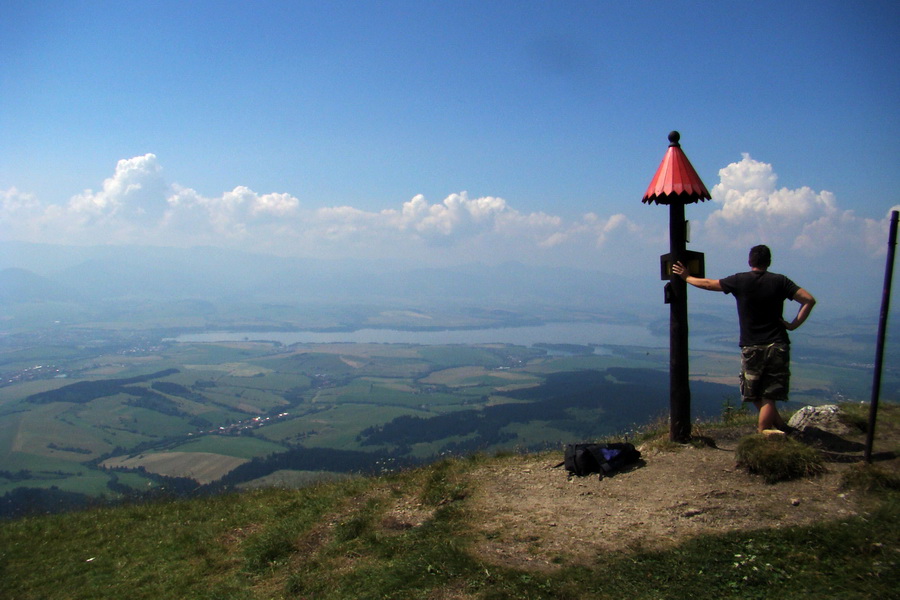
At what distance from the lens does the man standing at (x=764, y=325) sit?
6.88 m

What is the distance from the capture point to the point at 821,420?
7996mm

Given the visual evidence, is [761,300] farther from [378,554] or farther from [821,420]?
[378,554]

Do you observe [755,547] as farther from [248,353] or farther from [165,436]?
[248,353]

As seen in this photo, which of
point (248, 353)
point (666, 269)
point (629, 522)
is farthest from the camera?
point (248, 353)

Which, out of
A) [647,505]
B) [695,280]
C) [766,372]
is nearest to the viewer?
[647,505]

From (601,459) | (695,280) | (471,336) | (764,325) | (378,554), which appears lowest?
(471,336)

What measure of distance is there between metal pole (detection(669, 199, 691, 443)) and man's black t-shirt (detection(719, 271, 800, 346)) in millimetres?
858

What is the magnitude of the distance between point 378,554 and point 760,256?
20.5ft

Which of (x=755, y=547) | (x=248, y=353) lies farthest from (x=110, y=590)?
(x=248, y=353)

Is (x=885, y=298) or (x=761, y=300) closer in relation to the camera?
(x=885, y=298)

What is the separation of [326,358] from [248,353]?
60.5ft

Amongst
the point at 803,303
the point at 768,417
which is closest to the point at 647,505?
the point at 768,417

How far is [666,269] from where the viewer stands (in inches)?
315

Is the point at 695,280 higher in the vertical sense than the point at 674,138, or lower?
lower
